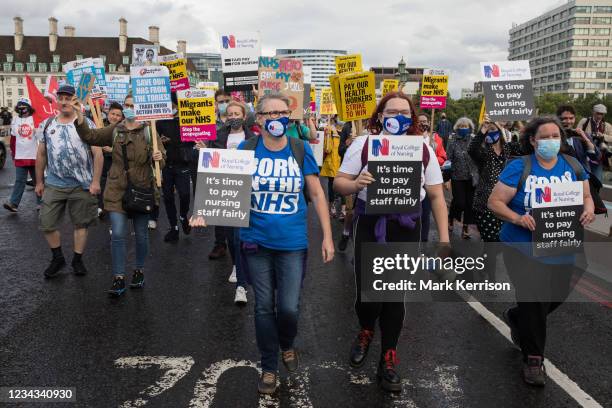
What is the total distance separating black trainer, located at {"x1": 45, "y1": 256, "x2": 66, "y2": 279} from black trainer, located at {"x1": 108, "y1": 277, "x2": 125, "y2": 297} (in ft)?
3.58

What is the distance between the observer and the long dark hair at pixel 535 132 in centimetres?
405

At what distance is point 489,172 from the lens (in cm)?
639

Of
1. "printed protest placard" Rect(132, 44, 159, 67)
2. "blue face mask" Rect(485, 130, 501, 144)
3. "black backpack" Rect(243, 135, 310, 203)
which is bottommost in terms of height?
"black backpack" Rect(243, 135, 310, 203)

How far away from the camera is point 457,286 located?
20.4 feet

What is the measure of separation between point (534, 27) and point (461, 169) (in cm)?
18189

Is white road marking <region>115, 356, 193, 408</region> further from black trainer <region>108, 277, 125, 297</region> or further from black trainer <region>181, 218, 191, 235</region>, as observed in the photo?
→ black trainer <region>181, 218, 191, 235</region>

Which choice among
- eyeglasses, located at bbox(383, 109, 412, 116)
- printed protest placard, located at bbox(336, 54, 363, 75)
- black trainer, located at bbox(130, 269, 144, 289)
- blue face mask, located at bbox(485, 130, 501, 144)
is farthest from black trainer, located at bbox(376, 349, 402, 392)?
printed protest placard, located at bbox(336, 54, 363, 75)

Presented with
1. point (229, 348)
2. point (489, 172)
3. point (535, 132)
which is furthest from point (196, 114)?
point (535, 132)

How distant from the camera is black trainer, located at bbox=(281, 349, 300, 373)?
3797 millimetres

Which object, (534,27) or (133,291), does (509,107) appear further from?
(534,27)

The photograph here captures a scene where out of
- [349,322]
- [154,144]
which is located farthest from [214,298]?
[154,144]

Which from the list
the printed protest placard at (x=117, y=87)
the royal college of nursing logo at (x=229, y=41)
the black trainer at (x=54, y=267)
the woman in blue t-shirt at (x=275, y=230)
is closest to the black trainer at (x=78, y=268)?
the black trainer at (x=54, y=267)

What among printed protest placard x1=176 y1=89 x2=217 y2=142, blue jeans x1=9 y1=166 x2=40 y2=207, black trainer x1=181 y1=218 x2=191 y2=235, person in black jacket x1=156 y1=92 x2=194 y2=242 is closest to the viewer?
printed protest placard x1=176 y1=89 x2=217 y2=142

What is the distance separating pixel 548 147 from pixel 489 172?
250 cm
